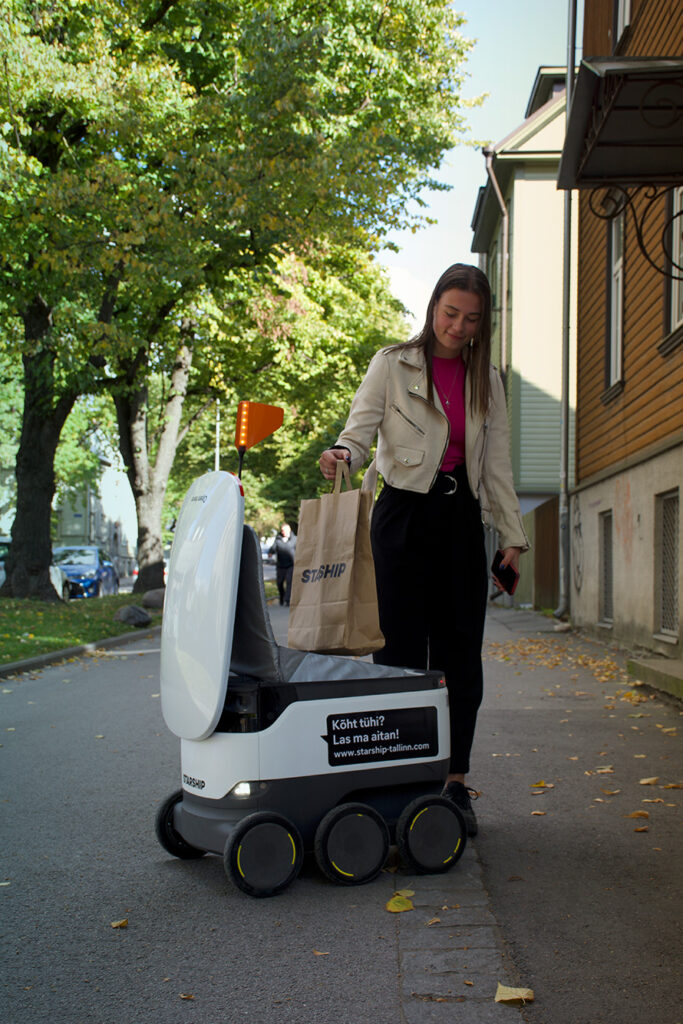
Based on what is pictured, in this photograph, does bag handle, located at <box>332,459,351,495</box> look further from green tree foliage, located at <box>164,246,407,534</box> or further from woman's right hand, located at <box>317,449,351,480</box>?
green tree foliage, located at <box>164,246,407,534</box>

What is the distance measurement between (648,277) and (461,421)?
8564 millimetres

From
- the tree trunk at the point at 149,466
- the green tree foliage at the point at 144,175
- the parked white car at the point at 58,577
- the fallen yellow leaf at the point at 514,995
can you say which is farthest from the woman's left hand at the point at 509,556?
the parked white car at the point at 58,577

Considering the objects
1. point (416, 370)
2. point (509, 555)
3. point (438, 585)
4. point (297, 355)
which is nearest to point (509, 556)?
point (509, 555)

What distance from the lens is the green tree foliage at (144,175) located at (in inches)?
625

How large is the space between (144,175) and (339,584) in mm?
16071

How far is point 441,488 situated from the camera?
4207 mm

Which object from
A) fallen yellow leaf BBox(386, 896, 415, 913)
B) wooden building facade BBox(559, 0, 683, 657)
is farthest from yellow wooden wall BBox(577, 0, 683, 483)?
fallen yellow leaf BBox(386, 896, 415, 913)

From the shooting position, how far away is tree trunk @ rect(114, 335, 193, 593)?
24.4 meters

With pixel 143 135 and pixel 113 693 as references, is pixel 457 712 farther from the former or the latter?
pixel 143 135

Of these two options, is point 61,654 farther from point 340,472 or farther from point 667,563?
point 340,472

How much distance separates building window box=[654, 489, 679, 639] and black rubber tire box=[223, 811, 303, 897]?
7867mm

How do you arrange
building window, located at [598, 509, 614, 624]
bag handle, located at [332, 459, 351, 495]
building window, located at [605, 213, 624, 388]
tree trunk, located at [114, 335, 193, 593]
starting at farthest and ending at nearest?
tree trunk, located at [114, 335, 193, 593]
building window, located at [598, 509, 614, 624]
building window, located at [605, 213, 624, 388]
bag handle, located at [332, 459, 351, 495]

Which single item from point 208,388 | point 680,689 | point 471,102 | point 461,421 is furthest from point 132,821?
point 471,102

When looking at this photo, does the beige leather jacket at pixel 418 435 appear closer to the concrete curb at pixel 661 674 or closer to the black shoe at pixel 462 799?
the black shoe at pixel 462 799
